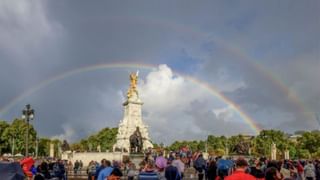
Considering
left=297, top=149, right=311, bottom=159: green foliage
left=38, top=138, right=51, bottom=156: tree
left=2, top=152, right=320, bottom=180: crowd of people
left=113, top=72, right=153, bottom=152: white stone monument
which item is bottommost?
left=297, top=149, right=311, bottom=159: green foliage

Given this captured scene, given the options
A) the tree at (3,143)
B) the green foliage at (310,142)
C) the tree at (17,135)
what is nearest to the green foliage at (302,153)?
the green foliage at (310,142)

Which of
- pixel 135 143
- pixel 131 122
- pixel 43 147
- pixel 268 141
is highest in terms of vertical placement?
pixel 131 122

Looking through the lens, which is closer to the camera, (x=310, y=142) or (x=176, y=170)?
(x=176, y=170)

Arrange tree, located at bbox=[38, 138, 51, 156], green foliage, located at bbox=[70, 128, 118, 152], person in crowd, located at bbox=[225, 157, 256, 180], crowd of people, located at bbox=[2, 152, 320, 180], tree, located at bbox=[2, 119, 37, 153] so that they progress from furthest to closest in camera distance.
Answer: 1. green foliage, located at bbox=[70, 128, 118, 152]
2. tree, located at bbox=[38, 138, 51, 156]
3. tree, located at bbox=[2, 119, 37, 153]
4. crowd of people, located at bbox=[2, 152, 320, 180]
5. person in crowd, located at bbox=[225, 157, 256, 180]

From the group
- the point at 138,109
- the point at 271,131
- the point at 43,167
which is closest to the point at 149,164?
the point at 43,167

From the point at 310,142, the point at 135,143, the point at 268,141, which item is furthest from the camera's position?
the point at 310,142

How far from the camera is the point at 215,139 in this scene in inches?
6029

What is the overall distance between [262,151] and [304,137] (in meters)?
17.1

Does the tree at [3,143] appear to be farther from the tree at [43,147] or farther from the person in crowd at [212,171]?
the person in crowd at [212,171]

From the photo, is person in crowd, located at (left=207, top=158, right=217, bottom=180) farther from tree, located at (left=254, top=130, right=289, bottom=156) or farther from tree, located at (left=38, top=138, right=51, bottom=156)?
tree, located at (left=38, top=138, right=51, bottom=156)

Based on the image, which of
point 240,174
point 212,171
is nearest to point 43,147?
point 212,171

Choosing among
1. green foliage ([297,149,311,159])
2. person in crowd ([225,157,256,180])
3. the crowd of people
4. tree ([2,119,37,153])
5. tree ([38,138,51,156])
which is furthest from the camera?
tree ([38,138,51,156])

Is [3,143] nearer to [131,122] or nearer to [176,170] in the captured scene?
[131,122]

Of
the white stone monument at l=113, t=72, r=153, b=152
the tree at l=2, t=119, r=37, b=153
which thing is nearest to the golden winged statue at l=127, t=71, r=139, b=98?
Result: the white stone monument at l=113, t=72, r=153, b=152
